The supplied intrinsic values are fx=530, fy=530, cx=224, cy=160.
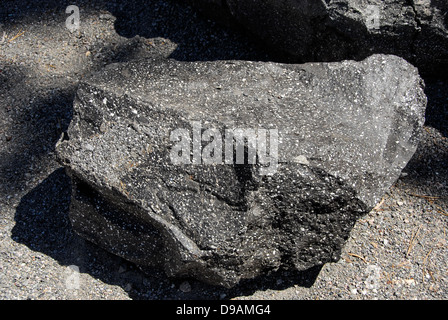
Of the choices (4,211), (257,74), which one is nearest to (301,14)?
(257,74)

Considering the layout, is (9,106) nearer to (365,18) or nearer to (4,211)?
(4,211)

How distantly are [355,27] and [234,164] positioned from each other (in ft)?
3.96

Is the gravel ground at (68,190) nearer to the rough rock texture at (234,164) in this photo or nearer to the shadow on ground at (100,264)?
the shadow on ground at (100,264)

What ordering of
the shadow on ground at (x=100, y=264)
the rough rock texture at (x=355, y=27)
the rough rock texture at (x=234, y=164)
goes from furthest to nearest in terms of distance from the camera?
the rough rock texture at (x=355, y=27) < the shadow on ground at (x=100, y=264) < the rough rock texture at (x=234, y=164)

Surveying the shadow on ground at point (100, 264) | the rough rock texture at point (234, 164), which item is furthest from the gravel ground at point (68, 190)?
the rough rock texture at point (234, 164)

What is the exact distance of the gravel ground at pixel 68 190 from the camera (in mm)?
2492

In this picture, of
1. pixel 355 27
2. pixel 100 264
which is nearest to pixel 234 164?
pixel 100 264

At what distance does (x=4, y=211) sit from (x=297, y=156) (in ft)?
5.06

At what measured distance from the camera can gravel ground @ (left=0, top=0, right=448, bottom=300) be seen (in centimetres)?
249

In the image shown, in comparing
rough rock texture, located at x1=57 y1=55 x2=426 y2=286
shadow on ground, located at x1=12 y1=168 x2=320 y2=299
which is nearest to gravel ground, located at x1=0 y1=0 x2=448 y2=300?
shadow on ground, located at x1=12 y1=168 x2=320 y2=299

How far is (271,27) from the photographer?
315cm

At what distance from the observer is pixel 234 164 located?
2.16m

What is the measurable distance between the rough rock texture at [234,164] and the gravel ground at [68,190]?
7.7 inches

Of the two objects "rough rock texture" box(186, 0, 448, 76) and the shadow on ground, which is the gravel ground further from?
"rough rock texture" box(186, 0, 448, 76)
